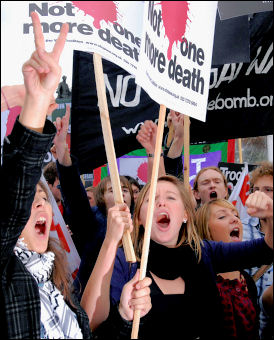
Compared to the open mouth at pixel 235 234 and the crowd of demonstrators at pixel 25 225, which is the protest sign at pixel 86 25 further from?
the open mouth at pixel 235 234

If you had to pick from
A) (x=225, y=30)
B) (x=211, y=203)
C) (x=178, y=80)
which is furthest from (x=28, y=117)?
(x=225, y=30)

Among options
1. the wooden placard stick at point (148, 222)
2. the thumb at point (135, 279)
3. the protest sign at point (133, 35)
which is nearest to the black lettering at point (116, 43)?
the protest sign at point (133, 35)

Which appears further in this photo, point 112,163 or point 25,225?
point 112,163

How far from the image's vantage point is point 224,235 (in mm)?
2584

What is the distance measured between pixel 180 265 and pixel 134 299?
0.38 meters

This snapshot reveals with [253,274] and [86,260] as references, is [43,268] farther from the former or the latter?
[253,274]

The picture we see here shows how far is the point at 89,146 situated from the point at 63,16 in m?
0.96

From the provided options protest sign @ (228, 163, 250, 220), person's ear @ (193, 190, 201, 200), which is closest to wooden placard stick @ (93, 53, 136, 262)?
person's ear @ (193, 190, 201, 200)

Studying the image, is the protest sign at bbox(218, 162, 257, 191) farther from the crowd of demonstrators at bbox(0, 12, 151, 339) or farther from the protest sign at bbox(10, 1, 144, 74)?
the crowd of demonstrators at bbox(0, 12, 151, 339)

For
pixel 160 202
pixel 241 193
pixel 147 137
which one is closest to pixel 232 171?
pixel 241 193

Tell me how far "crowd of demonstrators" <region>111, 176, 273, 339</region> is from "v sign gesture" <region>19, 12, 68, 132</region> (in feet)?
3.04

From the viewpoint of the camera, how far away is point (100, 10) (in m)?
2.23

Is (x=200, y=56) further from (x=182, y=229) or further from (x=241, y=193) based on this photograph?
(x=241, y=193)

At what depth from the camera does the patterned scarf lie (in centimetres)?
150
